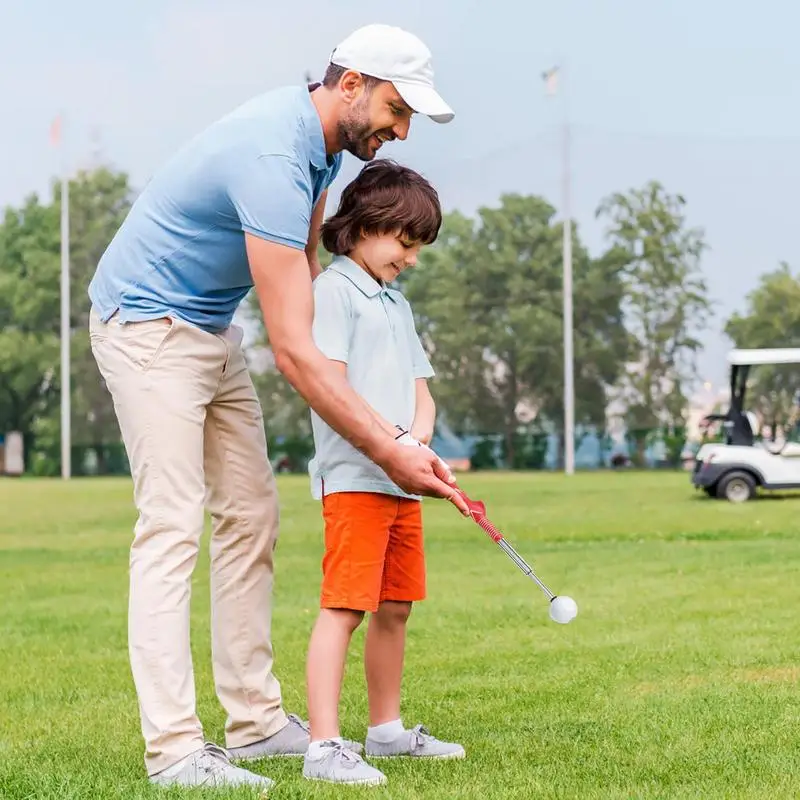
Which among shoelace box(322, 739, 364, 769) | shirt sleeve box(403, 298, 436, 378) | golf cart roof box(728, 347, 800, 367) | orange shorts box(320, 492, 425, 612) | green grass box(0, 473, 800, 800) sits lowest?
green grass box(0, 473, 800, 800)

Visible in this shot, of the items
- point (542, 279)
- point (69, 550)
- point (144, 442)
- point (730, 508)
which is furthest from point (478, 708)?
point (542, 279)

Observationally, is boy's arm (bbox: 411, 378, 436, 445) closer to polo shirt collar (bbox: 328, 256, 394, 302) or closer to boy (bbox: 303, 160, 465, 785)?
boy (bbox: 303, 160, 465, 785)

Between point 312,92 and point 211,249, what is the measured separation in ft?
1.34

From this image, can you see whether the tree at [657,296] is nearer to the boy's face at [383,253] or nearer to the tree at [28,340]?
the tree at [28,340]

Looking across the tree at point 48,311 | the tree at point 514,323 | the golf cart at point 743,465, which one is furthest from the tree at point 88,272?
the golf cart at point 743,465

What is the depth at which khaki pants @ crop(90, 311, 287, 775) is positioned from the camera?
3275 mm

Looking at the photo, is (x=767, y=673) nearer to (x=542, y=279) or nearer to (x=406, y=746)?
(x=406, y=746)

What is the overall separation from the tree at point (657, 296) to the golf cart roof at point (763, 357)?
2047 cm

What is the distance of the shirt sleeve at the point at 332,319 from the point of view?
3355mm

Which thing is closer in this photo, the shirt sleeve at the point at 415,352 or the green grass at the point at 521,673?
the green grass at the point at 521,673

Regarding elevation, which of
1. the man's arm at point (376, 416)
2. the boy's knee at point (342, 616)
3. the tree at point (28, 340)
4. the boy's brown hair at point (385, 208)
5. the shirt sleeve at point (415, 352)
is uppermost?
the tree at point (28, 340)

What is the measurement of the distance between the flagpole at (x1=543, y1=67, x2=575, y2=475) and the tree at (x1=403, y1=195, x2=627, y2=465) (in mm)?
992

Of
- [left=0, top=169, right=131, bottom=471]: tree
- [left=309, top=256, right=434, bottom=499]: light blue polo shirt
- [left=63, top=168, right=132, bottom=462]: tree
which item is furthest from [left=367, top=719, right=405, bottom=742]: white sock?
[left=0, top=169, right=131, bottom=471]: tree

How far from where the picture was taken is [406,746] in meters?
3.54
